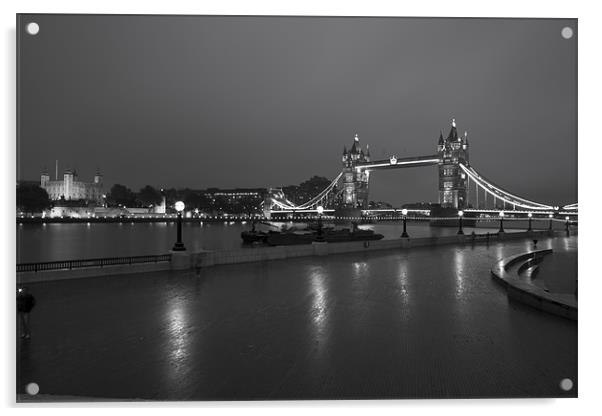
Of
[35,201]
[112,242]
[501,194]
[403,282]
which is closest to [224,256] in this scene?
[403,282]

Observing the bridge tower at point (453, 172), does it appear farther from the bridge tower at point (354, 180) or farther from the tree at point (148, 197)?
the tree at point (148, 197)

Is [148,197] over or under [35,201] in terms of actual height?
over

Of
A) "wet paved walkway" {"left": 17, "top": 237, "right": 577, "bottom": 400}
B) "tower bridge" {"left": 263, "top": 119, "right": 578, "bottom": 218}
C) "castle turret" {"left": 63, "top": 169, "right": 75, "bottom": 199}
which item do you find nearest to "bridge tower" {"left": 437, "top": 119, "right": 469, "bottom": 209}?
"tower bridge" {"left": 263, "top": 119, "right": 578, "bottom": 218}

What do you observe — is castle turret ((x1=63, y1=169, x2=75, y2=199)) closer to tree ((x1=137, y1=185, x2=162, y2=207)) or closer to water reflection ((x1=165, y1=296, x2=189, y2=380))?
tree ((x1=137, y1=185, x2=162, y2=207))

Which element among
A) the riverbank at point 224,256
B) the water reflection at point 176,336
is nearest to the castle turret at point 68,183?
the riverbank at point 224,256

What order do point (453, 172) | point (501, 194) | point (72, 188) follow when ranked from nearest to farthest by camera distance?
point (501, 194)
point (453, 172)
point (72, 188)

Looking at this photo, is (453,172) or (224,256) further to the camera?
(453,172)

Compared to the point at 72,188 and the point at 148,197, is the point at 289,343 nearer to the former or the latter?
the point at 72,188
